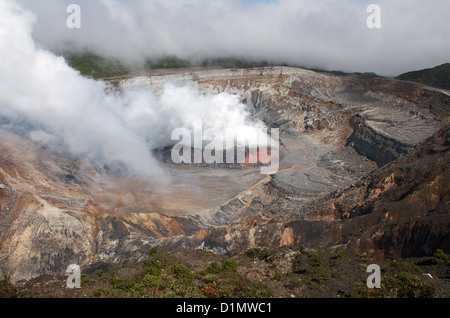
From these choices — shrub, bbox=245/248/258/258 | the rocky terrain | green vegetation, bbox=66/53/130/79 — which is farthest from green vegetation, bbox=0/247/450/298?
green vegetation, bbox=66/53/130/79

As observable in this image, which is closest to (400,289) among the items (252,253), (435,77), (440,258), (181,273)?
(440,258)

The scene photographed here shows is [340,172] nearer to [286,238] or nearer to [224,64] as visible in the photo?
[286,238]

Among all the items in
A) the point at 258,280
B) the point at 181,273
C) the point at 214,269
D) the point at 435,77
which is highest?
the point at 435,77

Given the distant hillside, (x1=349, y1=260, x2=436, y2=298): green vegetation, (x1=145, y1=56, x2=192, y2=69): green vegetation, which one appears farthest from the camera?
(x1=145, y1=56, x2=192, y2=69): green vegetation

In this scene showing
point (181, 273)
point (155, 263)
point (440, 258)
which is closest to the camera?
point (181, 273)

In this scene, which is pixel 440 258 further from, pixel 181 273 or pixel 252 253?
pixel 181 273

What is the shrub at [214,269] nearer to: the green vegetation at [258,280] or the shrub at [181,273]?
the green vegetation at [258,280]

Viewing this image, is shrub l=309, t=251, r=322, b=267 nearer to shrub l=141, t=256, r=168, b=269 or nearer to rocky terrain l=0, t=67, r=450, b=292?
rocky terrain l=0, t=67, r=450, b=292
